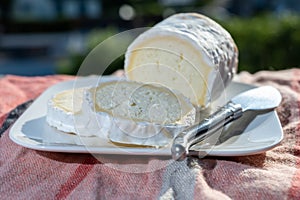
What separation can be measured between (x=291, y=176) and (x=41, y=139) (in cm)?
36

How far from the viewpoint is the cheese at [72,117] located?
2.39ft

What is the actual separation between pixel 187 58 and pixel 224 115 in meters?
0.21

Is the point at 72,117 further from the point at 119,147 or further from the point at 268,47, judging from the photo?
the point at 268,47

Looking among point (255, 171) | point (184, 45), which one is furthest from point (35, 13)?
point (255, 171)

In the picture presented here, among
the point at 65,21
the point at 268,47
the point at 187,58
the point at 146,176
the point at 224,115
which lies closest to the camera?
the point at 146,176

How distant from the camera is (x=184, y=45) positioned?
926mm

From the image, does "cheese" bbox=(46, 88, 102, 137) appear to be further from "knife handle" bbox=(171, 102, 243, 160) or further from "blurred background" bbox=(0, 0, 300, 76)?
Answer: "blurred background" bbox=(0, 0, 300, 76)

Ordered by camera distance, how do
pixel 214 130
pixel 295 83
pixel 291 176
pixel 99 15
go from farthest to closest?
pixel 99 15 < pixel 295 83 < pixel 214 130 < pixel 291 176

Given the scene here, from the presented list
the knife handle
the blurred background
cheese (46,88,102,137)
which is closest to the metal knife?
the knife handle

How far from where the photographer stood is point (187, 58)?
36.7 inches

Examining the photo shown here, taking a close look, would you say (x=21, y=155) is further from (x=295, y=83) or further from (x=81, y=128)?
(x=295, y=83)

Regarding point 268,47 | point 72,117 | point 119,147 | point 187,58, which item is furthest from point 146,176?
point 268,47

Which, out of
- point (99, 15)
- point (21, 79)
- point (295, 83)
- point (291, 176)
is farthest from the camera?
point (99, 15)

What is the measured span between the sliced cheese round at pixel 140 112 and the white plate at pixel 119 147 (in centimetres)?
2
